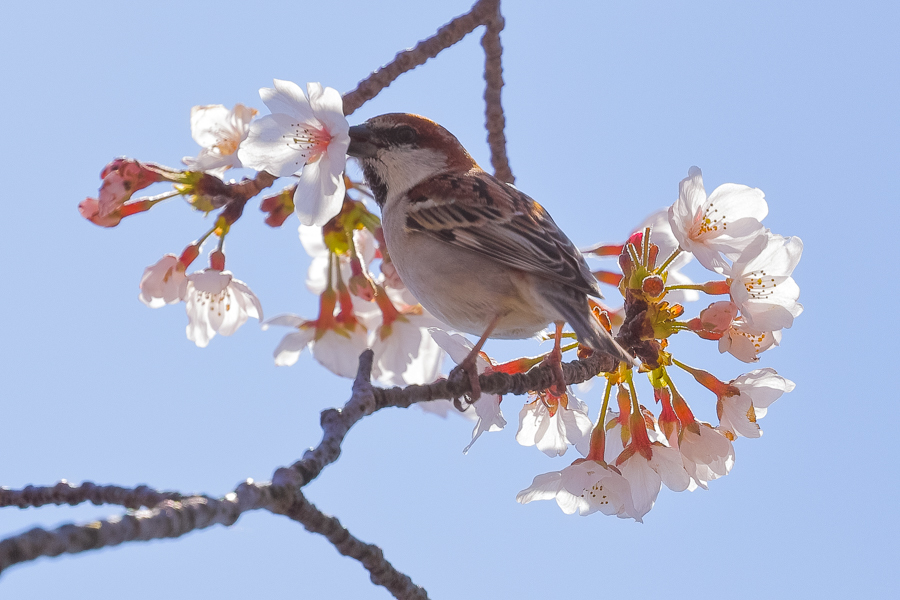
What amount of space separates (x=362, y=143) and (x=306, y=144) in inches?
36.0

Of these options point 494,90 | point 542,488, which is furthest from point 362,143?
point 542,488

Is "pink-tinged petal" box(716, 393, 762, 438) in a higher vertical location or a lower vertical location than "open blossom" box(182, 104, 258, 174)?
lower

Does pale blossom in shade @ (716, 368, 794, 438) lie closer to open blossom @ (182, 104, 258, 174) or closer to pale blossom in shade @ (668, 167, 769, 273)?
pale blossom in shade @ (668, 167, 769, 273)

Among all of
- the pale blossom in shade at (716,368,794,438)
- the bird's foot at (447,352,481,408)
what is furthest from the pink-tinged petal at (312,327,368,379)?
the pale blossom in shade at (716,368,794,438)

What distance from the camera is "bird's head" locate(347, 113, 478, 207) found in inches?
142

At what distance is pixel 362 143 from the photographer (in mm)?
3570

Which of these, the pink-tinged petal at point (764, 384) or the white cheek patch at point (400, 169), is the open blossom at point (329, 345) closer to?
the white cheek patch at point (400, 169)

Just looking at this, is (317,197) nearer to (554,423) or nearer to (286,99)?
(286,99)

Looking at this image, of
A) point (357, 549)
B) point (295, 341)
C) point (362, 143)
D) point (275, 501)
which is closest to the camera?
point (275, 501)

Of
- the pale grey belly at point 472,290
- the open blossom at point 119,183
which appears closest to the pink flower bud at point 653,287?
the pale grey belly at point 472,290

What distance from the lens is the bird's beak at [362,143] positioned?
3.52m

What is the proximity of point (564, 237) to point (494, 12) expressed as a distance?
1311 mm

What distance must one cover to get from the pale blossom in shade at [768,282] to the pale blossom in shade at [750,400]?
0.69 ft

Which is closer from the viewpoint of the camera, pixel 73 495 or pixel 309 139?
pixel 73 495
